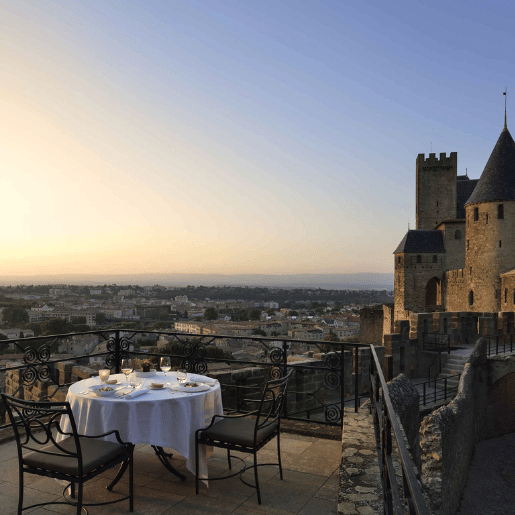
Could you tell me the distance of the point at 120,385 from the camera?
139 inches

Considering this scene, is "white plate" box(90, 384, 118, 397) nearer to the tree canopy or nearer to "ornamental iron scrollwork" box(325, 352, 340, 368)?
"ornamental iron scrollwork" box(325, 352, 340, 368)

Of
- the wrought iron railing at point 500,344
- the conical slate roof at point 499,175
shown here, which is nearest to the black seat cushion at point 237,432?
the wrought iron railing at point 500,344

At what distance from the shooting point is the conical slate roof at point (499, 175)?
2595 centimetres

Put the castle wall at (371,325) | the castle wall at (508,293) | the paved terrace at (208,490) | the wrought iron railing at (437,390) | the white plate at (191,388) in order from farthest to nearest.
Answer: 1. the castle wall at (371,325)
2. the castle wall at (508,293)
3. the wrought iron railing at (437,390)
4. the white plate at (191,388)
5. the paved terrace at (208,490)

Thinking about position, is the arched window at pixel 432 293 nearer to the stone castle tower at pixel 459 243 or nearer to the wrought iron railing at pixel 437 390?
the stone castle tower at pixel 459 243

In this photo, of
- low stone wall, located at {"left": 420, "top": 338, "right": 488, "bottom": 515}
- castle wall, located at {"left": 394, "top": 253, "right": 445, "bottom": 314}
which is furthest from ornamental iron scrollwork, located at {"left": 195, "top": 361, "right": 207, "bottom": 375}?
castle wall, located at {"left": 394, "top": 253, "right": 445, "bottom": 314}

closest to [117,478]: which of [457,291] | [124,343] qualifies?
[124,343]

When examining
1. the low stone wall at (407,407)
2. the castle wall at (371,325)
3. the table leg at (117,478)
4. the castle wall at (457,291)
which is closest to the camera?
the table leg at (117,478)

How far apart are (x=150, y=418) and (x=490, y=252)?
2752cm

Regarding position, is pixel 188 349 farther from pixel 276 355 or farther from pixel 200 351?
pixel 276 355

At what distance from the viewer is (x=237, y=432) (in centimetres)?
320

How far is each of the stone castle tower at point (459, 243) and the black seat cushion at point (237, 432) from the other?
23.5 meters

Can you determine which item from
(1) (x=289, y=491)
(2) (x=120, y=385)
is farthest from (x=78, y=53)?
(1) (x=289, y=491)

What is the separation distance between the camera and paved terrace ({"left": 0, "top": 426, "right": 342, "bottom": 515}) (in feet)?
9.87
